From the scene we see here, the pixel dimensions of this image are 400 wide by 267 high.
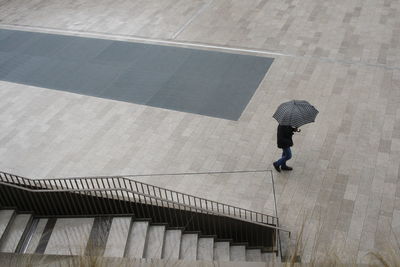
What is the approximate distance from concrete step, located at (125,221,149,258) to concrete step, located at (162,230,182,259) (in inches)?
16.4

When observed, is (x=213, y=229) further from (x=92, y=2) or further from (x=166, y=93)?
(x=92, y=2)

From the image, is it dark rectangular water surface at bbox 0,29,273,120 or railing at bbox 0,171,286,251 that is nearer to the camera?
railing at bbox 0,171,286,251

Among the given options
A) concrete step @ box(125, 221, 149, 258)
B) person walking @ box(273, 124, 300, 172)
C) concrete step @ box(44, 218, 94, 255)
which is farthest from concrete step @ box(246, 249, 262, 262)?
concrete step @ box(44, 218, 94, 255)

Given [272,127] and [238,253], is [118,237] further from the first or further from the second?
[272,127]

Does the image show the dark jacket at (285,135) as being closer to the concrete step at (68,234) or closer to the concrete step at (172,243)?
the concrete step at (172,243)

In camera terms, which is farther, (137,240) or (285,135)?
(285,135)

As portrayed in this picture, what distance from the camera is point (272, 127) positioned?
11453 mm

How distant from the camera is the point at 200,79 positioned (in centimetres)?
1366

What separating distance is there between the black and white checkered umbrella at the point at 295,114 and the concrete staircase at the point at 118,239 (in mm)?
2610

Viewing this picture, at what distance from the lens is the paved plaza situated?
9344 millimetres

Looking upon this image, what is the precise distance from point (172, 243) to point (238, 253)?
4.20 ft

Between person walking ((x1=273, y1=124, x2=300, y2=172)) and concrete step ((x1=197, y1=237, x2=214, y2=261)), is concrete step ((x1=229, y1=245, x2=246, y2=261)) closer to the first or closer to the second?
concrete step ((x1=197, y1=237, x2=214, y2=261))

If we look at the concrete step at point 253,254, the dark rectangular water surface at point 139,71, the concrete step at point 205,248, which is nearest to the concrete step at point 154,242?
the concrete step at point 205,248

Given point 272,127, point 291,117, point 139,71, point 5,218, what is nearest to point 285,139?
point 291,117
